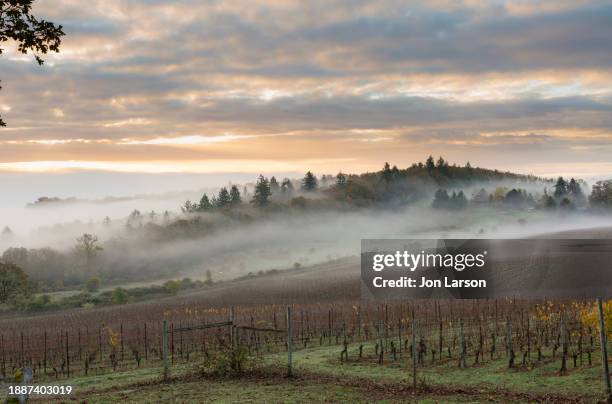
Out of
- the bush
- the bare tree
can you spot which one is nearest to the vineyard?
the bush

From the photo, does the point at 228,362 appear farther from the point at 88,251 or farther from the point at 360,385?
the point at 88,251

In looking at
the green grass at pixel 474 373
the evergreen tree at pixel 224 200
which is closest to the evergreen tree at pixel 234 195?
the evergreen tree at pixel 224 200

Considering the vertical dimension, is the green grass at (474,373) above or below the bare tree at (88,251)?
above

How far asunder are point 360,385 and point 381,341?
30.6ft

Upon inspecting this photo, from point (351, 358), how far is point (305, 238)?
165 meters

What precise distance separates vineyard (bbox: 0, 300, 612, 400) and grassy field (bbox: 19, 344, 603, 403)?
62 cm

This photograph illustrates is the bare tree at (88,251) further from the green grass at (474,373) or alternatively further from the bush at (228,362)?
the bush at (228,362)

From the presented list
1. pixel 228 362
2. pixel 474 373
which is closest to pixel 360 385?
pixel 228 362

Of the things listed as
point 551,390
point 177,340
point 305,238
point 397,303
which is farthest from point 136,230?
point 551,390

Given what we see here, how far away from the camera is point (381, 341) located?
3070 cm

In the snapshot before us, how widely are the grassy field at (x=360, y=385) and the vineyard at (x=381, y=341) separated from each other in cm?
62

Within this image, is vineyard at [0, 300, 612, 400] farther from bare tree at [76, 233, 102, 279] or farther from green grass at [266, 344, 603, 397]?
bare tree at [76, 233, 102, 279]

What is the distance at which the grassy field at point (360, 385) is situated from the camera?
19.3 m

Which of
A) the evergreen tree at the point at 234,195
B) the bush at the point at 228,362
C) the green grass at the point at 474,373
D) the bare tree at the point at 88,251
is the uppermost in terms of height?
the evergreen tree at the point at 234,195
